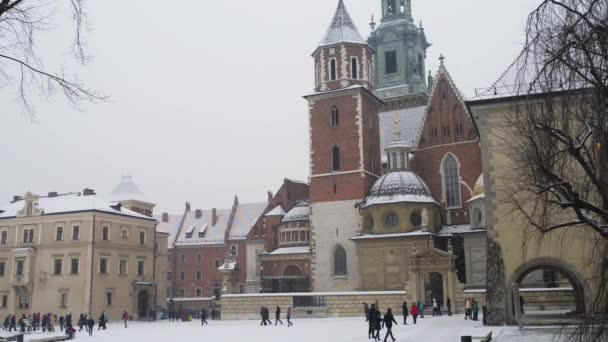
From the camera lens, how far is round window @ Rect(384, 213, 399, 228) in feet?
149

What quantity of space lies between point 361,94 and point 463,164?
9.41 meters

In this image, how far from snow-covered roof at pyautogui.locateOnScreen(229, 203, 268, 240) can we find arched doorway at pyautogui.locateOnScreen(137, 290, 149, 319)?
22684 millimetres

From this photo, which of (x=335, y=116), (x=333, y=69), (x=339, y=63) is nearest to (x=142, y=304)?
(x=335, y=116)

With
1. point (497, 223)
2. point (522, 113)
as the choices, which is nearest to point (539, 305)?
point (497, 223)

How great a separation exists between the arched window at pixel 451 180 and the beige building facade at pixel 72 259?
25591 mm

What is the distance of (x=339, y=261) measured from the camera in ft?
157

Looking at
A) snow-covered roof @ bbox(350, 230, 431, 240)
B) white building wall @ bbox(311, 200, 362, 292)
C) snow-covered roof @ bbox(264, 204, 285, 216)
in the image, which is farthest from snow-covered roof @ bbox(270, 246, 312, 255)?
snow-covered roof @ bbox(350, 230, 431, 240)

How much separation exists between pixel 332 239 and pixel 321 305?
9552 mm

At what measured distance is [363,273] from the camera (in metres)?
44.8

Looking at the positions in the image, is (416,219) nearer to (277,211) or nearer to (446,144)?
(446,144)

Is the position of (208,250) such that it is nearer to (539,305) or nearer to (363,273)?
(363,273)

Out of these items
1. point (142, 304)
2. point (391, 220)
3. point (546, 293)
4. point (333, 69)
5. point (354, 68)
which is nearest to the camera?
point (546, 293)

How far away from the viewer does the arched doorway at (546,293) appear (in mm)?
23781

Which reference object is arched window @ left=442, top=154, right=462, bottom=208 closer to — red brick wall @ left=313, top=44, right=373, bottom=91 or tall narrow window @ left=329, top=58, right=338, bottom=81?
red brick wall @ left=313, top=44, right=373, bottom=91
